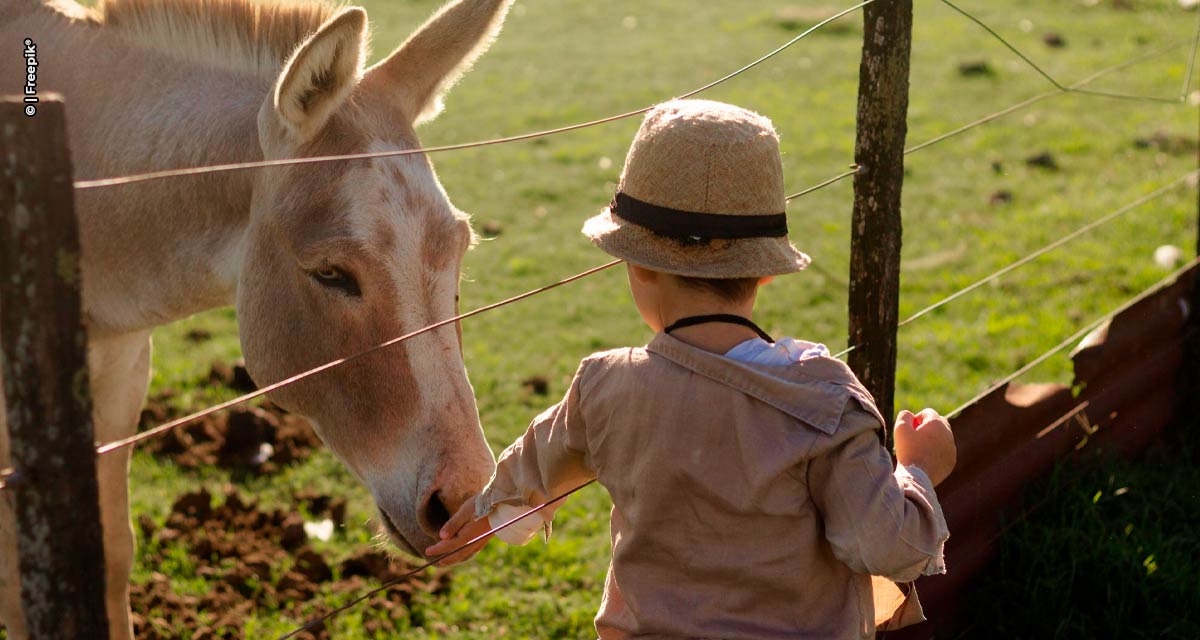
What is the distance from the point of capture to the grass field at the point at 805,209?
4652 millimetres

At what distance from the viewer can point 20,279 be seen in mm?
1668

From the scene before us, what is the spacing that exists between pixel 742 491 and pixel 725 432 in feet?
0.37

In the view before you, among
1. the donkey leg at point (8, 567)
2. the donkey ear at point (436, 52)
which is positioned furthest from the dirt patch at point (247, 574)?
the donkey ear at point (436, 52)

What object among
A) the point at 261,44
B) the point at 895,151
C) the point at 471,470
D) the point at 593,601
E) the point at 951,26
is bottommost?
the point at 951,26

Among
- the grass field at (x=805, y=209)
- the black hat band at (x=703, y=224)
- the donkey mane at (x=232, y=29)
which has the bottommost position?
the grass field at (x=805, y=209)

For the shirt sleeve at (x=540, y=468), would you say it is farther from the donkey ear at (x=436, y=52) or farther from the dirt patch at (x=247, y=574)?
the dirt patch at (x=247, y=574)

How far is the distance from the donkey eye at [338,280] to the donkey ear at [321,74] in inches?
14.6

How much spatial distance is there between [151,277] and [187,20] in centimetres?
80

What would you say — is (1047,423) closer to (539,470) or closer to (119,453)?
(539,470)

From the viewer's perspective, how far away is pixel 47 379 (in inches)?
66.6

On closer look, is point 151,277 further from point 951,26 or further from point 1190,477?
point 951,26

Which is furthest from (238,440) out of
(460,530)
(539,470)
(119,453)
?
(539,470)

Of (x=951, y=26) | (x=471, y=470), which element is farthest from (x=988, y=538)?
(x=951, y=26)

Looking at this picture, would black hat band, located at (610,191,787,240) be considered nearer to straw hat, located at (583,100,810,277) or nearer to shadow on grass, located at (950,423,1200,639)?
straw hat, located at (583,100,810,277)
